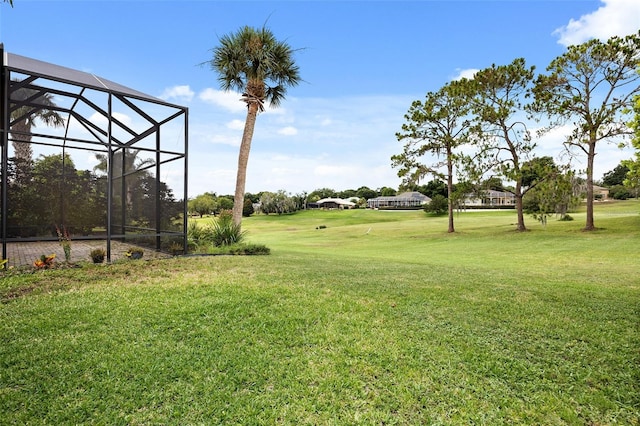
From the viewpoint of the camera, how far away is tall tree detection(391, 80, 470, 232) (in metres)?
22.1

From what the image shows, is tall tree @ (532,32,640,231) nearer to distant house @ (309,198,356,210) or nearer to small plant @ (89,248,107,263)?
small plant @ (89,248,107,263)

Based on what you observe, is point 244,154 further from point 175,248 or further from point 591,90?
point 591,90

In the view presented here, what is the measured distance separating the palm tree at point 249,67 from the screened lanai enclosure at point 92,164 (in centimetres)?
400

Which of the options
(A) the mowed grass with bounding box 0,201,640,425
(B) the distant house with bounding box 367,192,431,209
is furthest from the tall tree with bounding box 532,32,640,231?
(B) the distant house with bounding box 367,192,431,209

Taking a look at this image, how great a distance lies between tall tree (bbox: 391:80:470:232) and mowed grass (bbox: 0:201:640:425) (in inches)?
688

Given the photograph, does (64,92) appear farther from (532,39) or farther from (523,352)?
(532,39)

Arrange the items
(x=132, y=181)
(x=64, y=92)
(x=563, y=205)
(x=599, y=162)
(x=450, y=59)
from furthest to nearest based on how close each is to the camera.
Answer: (x=563, y=205) < (x=599, y=162) < (x=450, y=59) < (x=132, y=181) < (x=64, y=92)

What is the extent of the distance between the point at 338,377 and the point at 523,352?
1.81 m

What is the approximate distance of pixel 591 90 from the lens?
59.6ft

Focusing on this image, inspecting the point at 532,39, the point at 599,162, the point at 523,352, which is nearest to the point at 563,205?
the point at 599,162

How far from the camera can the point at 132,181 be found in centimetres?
985

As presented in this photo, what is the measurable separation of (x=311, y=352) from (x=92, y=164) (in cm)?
1007

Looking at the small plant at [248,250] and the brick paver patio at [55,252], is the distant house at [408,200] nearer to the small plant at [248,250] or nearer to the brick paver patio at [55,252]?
the small plant at [248,250]

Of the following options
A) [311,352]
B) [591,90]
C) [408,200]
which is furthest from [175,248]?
[408,200]
